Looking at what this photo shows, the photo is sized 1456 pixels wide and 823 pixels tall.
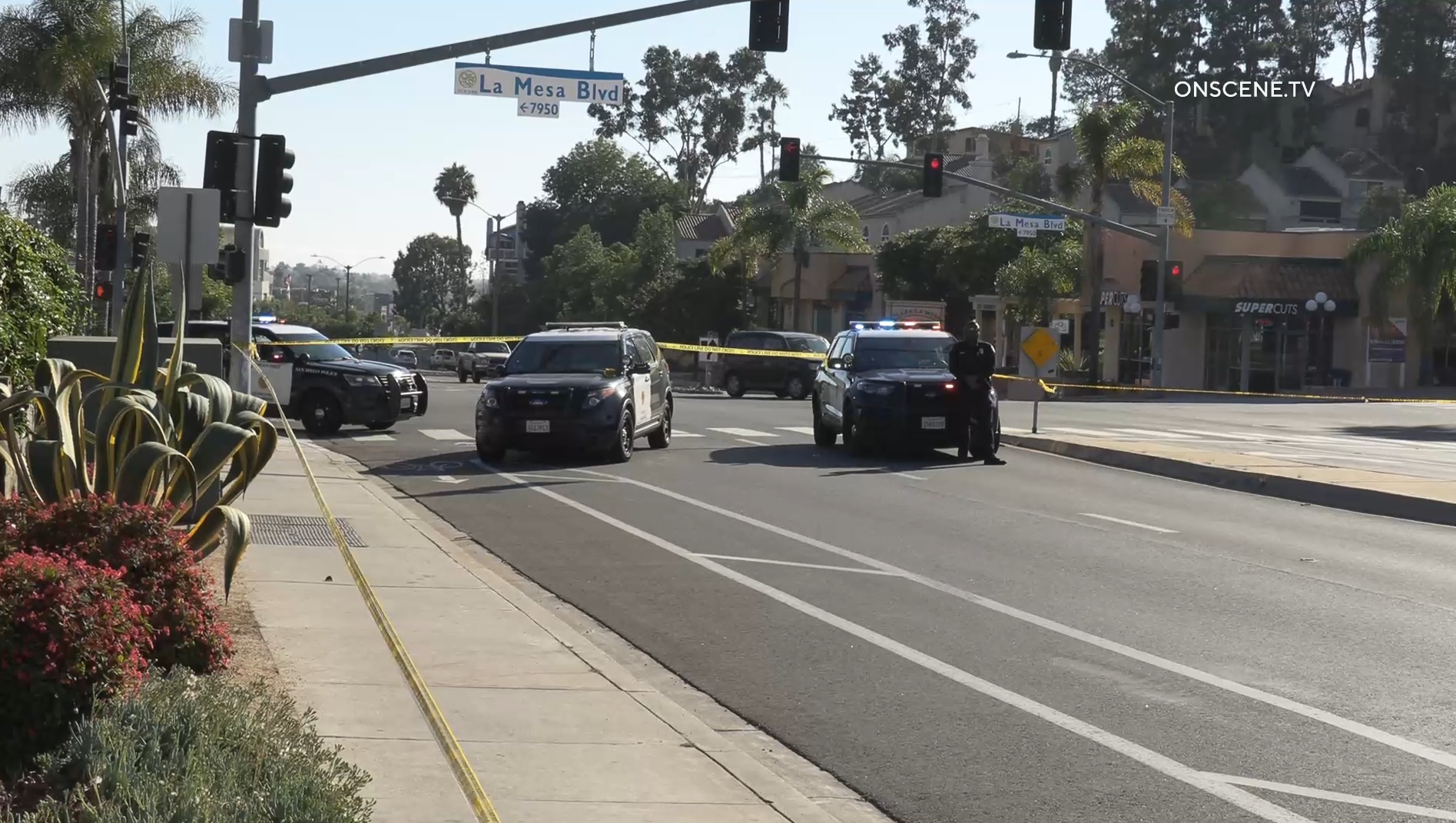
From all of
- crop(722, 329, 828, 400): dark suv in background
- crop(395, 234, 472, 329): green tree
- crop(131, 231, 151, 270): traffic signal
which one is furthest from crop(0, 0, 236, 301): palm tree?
crop(395, 234, 472, 329): green tree

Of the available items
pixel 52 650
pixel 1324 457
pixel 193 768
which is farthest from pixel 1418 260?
pixel 193 768

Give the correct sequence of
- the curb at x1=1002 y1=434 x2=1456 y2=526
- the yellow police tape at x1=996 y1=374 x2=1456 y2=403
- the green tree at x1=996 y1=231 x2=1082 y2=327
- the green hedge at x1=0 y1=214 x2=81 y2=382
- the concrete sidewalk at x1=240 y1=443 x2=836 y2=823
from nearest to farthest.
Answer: the concrete sidewalk at x1=240 y1=443 x2=836 y2=823
the green hedge at x1=0 y1=214 x2=81 y2=382
the curb at x1=1002 y1=434 x2=1456 y2=526
the yellow police tape at x1=996 y1=374 x2=1456 y2=403
the green tree at x1=996 y1=231 x2=1082 y2=327

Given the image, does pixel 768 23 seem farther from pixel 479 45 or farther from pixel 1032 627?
pixel 1032 627

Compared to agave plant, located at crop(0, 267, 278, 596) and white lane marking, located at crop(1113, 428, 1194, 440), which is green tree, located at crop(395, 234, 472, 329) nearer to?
white lane marking, located at crop(1113, 428, 1194, 440)

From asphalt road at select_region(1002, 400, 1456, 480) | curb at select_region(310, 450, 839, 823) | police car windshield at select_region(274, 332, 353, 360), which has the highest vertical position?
police car windshield at select_region(274, 332, 353, 360)

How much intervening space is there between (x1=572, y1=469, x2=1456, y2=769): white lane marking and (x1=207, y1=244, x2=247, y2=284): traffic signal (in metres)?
7.87

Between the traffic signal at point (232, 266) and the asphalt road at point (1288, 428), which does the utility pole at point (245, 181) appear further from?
the asphalt road at point (1288, 428)

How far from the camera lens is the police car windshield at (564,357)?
21828mm

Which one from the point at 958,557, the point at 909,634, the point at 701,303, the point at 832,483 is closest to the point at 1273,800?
the point at 909,634

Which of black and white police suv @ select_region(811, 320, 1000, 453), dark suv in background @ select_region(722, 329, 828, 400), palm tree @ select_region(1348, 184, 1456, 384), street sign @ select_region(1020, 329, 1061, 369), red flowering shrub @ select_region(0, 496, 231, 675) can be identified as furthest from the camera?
palm tree @ select_region(1348, 184, 1456, 384)

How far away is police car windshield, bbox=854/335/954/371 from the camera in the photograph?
23422 millimetres

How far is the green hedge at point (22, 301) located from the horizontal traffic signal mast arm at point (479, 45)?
341 inches

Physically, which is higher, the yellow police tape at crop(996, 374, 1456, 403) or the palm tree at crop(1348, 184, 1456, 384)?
the palm tree at crop(1348, 184, 1456, 384)

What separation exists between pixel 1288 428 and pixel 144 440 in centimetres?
2815
